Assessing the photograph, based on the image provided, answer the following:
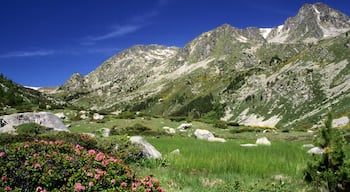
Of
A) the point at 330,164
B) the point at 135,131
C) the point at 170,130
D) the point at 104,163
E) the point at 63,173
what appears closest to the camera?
the point at 63,173

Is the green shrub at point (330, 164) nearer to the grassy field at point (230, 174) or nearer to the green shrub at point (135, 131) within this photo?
the grassy field at point (230, 174)

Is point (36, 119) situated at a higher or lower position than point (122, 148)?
higher

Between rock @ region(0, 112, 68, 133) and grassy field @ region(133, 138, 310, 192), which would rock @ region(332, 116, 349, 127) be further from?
grassy field @ region(133, 138, 310, 192)

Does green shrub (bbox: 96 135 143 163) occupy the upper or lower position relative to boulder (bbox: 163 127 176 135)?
lower

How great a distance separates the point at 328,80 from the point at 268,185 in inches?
5754

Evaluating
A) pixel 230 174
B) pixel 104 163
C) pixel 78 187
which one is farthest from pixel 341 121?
pixel 78 187

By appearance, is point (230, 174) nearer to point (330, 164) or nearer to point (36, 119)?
point (330, 164)

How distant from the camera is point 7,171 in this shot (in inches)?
293

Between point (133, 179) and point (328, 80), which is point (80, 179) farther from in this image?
point (328, 80)

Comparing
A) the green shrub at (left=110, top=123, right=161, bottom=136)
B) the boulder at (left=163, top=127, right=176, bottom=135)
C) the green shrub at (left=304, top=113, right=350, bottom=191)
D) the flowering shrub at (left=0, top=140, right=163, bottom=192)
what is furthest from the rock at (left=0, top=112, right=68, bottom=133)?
the green shrub at (left=304, top=113, right=350, bottom=191)

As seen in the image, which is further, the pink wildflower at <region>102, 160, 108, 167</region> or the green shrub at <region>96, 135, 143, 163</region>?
the green shrub at <region>96, 135, 143, 163</region>

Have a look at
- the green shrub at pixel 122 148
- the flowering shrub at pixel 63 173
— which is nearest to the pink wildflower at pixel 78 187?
the flowering shrub at pixel 63 173

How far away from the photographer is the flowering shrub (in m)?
7.09

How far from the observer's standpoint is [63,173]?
750cm
